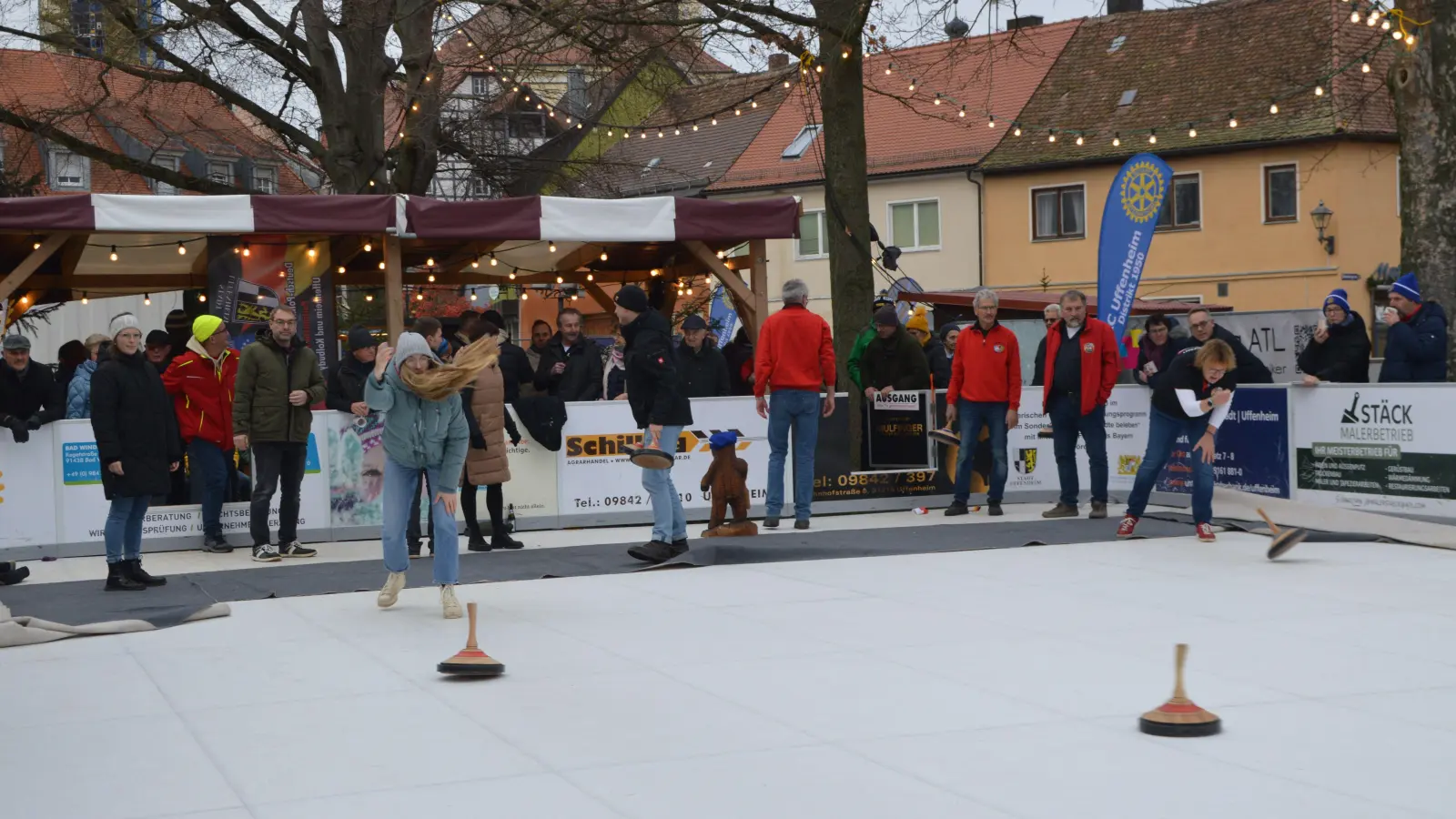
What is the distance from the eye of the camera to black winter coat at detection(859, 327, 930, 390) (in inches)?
575

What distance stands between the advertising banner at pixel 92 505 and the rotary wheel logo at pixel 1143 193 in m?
7.76

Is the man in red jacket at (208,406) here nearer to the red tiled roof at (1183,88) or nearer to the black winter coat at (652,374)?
the black winter coat at (652,374)

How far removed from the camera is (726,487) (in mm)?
Answer: 12000

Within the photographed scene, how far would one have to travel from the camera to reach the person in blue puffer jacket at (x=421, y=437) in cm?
852

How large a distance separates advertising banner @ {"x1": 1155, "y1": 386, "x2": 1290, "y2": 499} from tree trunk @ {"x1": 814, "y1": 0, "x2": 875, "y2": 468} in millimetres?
3800

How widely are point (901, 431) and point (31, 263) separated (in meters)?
7.51

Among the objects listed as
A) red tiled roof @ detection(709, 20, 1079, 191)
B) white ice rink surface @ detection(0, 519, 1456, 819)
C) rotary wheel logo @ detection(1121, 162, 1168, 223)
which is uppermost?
red tiled roof @ detection(709, 20, 1079, 191)

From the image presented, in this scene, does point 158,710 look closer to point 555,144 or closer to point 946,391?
point 946,391

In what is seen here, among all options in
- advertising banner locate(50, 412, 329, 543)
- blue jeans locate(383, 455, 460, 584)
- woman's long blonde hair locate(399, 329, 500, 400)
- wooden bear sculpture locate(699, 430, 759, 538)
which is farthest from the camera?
advertising banner locate(50, 412, 329, 543)

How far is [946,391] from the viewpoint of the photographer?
14.4 metres

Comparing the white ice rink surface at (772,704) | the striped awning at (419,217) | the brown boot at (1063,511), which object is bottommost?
the white ice rink surface at (772,704)

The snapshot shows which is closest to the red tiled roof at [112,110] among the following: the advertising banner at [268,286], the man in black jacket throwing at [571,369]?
the advertising banner at [268,286]

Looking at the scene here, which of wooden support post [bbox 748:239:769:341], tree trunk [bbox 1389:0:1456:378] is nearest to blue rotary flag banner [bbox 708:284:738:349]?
wooden support post [bbox 748:239:769:341]

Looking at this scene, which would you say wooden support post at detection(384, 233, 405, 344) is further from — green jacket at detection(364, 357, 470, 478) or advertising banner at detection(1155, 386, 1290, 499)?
advertising banner at detection(1155, 386, 1290, 499)
